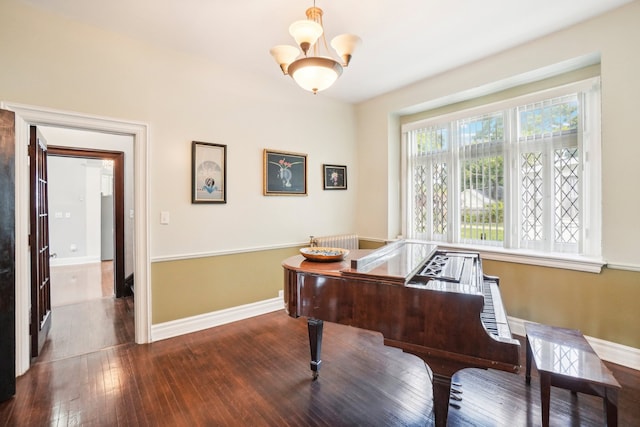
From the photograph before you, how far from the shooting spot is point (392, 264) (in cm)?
181

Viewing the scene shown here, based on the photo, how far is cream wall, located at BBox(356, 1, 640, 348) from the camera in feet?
7.63

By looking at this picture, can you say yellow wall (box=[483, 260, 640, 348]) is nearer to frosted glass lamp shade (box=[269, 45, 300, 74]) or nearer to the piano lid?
the piano lid

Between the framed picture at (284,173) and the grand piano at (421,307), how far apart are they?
1.81 meters

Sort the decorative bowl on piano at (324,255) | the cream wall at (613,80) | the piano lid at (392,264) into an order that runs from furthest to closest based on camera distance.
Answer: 1. the cream wall at (613,80)
2. the decorative bowl on piano at (324,255)
3. the piano lid at (392,264)

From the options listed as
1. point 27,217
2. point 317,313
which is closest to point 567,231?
point 317,313

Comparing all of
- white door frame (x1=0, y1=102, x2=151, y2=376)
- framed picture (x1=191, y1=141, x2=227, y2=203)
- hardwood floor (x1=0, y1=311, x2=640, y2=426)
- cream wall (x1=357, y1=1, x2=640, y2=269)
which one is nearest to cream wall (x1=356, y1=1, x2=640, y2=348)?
cream wall (x1=357, y1=1, x2=640, y2=269)

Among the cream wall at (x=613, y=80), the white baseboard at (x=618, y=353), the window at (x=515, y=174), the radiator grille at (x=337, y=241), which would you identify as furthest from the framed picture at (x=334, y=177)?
the white baseboard at (x=618, y=353)

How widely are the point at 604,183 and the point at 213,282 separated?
3.75 metres

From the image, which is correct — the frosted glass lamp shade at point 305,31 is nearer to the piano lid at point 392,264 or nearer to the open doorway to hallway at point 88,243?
the piano lid at point 392,264

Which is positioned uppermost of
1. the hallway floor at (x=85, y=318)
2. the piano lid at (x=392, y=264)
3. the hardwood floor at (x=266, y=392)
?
the piano lid at (x=392, y=264)

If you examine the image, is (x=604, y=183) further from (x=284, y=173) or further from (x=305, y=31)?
(x=284, y=173)

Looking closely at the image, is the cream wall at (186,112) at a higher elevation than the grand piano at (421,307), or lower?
higher

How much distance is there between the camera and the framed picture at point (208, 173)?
10.0 ft

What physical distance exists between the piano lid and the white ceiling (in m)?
1.89
